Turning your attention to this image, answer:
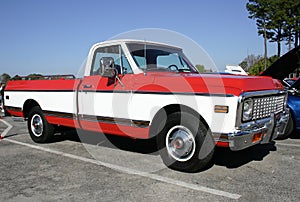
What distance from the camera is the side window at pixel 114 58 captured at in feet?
16.5

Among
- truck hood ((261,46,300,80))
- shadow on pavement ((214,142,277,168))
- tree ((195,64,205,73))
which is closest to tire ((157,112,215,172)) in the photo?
shadow on pavement ((214,142,277,168))

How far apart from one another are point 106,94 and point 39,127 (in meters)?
2.38

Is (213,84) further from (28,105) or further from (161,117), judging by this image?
(28,105)

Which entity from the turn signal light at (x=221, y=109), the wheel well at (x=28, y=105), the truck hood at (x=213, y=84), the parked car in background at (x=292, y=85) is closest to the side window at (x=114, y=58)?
the truck hood at (x=213, y=84)

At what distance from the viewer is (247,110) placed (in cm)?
391

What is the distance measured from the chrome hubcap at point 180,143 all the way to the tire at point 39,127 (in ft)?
10.1

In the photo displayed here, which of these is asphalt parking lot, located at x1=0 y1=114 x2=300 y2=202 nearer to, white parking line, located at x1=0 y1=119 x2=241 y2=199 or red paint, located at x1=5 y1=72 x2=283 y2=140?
white parking line, located at x1=0 y1=119 x2=241 y2=199

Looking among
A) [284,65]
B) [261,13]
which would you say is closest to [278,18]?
[261,13]

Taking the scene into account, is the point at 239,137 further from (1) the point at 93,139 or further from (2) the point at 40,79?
(2) the point at 40,79

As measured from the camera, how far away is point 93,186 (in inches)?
150

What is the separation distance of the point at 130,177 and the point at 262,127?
6.43ft

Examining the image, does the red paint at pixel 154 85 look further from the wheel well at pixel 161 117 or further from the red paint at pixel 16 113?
the red paint at pixel 16 113

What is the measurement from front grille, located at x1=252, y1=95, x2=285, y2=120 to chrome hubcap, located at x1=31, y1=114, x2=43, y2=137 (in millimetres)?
4494

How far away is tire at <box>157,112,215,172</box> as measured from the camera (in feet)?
13.2
